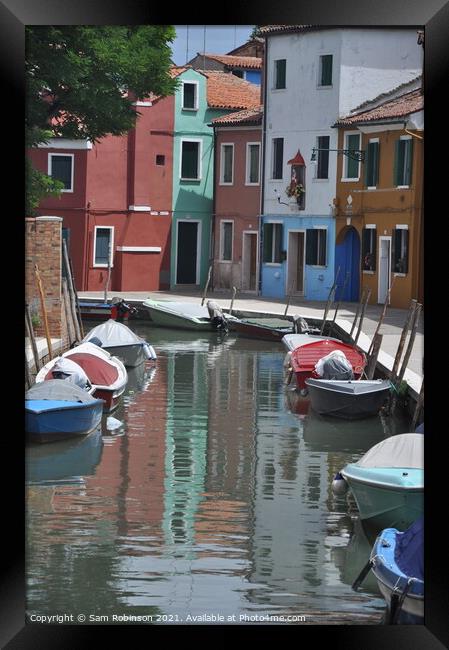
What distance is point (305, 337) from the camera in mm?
16062

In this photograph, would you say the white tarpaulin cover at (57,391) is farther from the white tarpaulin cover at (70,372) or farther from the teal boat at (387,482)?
the teal boat at (387,482)

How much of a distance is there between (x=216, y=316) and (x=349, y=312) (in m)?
3.25

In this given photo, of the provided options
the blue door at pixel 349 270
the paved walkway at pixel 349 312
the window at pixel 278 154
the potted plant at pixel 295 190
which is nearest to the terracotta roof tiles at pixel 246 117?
the window at pixel 278 154

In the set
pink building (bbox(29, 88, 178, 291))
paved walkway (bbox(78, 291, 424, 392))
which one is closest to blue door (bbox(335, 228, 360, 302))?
paved walkway (bbox(78, 291, 424, 392))

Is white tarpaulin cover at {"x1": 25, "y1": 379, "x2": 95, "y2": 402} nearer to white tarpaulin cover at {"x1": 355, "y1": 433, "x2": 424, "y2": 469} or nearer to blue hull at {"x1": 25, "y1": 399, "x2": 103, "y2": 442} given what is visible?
blue hull at {"x1": 25, "y1": 399, "x2": 103, "y2": 442}

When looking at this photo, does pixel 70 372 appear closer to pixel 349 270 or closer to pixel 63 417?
pixel 63 417

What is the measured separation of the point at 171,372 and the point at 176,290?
124 cm

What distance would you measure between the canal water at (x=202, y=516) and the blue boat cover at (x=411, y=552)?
0.22 meters

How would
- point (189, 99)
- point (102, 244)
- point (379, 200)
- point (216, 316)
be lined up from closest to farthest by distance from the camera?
1. point (379, 200)
2. point (189, 99)
3. point (102, 244)
4. point (216, 316)

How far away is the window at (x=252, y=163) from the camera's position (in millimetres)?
13678

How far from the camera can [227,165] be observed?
50.1ft

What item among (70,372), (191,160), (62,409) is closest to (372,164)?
(70,372)

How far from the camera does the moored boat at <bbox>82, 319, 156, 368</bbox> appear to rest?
15.6 m
